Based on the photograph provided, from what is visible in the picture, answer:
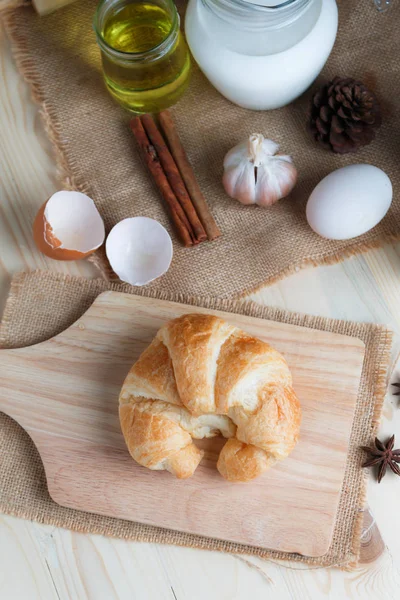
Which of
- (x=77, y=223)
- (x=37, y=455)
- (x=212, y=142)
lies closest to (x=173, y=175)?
(x=212, y=142)

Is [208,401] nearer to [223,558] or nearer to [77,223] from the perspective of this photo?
[223,558]

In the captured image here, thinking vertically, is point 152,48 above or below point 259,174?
above

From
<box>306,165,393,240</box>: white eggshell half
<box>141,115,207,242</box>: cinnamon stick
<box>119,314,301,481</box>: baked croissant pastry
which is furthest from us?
<box>141,115,207,242</box>: cinnamon stick

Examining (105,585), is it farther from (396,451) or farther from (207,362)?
(396,451)

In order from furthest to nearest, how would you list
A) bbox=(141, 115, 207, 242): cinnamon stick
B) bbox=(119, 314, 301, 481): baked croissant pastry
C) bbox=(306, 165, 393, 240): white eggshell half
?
bbox=(141, 115, 207, 242): cinnamon stick < bbox=(306, 165, 393, 240): white eggshell half < bbox=(119, 314, 301, 481): baked croissant pastry

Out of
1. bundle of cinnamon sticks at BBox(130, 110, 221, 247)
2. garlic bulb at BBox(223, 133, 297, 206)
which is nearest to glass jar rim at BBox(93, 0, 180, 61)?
bundle of cinnamon sticks at BBox(130, 110, 221, 247)

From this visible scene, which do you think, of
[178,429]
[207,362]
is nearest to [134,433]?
[178,429]

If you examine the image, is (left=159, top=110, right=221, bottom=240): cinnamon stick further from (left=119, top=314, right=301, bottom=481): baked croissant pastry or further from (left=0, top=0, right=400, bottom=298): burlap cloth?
(left=119, top=314, right=301, bottom=481): baked croissant pastry
